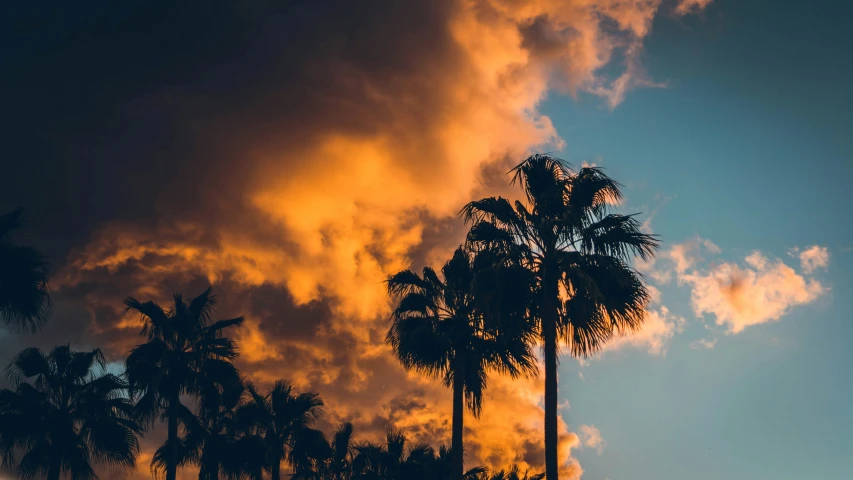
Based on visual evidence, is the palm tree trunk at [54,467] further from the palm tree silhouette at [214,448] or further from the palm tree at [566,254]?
the palm tree at [566,254]

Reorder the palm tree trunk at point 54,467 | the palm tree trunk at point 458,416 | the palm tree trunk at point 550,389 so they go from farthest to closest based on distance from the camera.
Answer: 1. the palm tree trunk at point 54,467
2. the palm tree trunk at point 458,416
3. the palm tree trunk at point 550,389

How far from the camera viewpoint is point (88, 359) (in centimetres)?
3350

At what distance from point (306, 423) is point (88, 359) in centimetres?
1366

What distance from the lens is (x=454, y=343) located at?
28.7 metres

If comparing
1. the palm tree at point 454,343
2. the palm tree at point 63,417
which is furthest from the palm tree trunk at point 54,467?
the palm tree at point 454,343

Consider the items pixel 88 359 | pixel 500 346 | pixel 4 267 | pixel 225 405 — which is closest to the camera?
pixel 4 267

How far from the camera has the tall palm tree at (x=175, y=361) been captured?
1249 inches

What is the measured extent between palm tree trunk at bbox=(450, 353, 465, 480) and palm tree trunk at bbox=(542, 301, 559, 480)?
29.8 ft

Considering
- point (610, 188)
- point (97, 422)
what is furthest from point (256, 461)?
point (610, 188)

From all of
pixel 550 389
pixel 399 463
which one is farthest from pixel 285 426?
pixel 550 389

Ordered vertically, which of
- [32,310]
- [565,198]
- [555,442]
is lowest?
[555,442]

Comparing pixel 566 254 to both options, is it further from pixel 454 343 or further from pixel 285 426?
pixel 285 426

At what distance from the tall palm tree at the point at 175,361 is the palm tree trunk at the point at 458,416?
432 inches

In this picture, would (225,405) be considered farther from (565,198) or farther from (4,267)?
(565,198)
